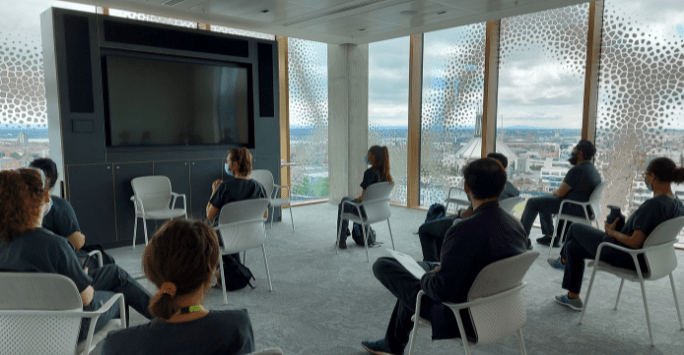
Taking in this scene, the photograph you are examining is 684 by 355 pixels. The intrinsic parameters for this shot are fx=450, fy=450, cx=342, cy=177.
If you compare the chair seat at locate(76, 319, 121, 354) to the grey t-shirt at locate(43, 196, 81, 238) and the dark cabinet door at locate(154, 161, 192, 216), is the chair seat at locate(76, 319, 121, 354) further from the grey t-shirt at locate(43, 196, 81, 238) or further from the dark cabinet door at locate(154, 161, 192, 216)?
the dark cabinet door at locate(154, 161, 192, 216)

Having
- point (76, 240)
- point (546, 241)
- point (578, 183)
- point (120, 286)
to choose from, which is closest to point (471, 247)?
point (120, 286)

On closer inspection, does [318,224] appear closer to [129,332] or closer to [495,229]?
[495,229]

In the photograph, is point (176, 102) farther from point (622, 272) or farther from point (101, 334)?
point (622, 272)

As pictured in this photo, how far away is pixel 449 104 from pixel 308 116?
2.37m

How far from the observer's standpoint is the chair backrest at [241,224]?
3326 millimetres

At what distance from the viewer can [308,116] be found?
25.2ft

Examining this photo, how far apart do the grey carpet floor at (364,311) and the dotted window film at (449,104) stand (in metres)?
2.25

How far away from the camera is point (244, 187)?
147 inches

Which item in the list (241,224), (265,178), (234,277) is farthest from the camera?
(265,178)

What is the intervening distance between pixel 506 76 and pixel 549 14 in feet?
3.00

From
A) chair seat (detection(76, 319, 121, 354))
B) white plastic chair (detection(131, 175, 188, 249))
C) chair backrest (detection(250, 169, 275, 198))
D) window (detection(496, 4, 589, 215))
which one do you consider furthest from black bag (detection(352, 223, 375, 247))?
chair seat (detection(76, 319, 121, 354))

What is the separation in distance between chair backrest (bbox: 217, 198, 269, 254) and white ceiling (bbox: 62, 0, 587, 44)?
2.74 m

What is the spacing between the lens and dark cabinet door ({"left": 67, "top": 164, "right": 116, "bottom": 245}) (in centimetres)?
476

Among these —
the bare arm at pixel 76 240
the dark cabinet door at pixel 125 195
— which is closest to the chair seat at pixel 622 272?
the bare arm at pixel 76 240
